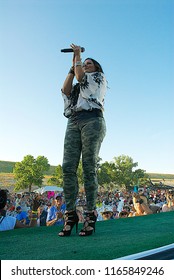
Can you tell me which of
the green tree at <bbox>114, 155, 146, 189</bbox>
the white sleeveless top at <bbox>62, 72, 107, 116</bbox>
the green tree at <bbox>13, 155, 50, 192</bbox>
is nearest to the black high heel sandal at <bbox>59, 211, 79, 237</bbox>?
the white sleeveless top at <bbox>62, 72, 107, 116</bbox>

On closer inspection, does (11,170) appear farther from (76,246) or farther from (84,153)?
(76,246)

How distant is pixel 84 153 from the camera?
317cm

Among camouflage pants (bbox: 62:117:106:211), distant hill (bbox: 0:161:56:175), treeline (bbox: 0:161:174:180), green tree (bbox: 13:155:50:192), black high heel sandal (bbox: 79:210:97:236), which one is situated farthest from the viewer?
treeline (bbox: 0:161:174:180)

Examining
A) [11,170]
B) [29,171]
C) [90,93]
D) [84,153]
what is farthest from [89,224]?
[11,170]

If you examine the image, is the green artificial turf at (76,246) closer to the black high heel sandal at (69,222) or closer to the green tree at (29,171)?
the black high heel sandal at (69,222)

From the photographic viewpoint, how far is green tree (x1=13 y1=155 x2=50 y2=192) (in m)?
77.5

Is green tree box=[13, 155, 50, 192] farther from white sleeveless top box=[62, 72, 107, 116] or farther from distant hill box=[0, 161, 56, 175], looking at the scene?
white sleeveless top box=[62, 72, 107, 116]

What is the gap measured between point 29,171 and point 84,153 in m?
Result: 77.5

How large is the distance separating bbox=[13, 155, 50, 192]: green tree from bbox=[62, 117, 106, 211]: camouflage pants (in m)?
74.8
